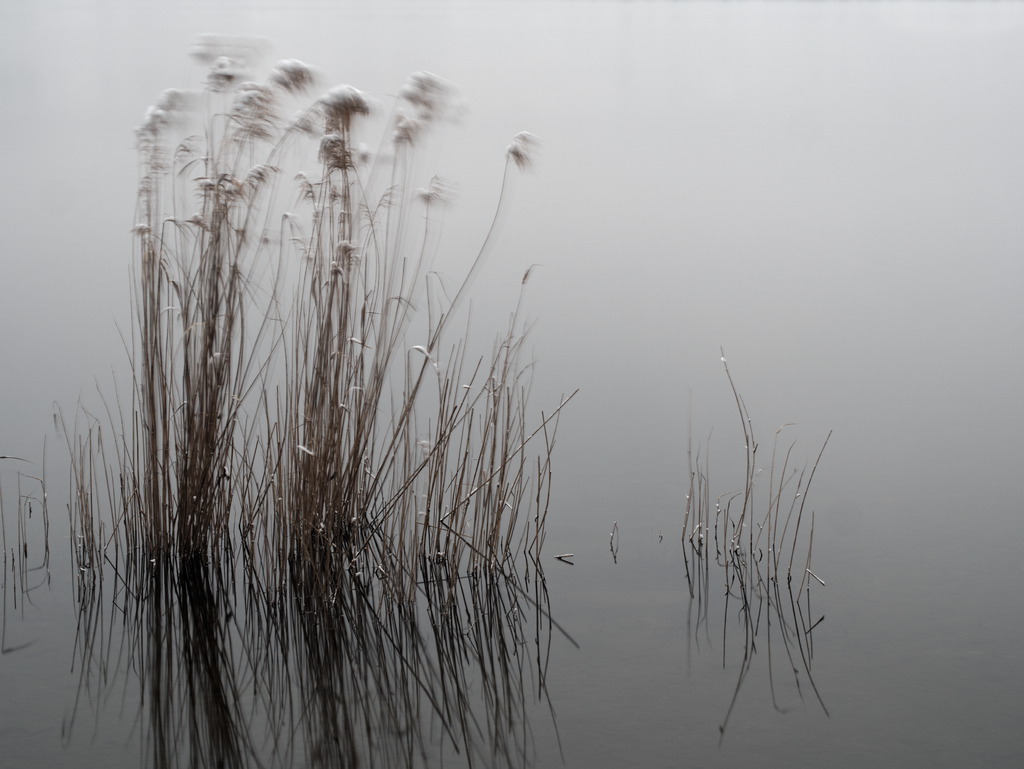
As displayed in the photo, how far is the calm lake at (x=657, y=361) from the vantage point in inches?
70.2

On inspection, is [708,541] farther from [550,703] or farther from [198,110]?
[198,110]

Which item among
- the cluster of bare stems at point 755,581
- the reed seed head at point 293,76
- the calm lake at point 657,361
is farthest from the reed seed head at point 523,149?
the cluster of bare stems at point 755,581

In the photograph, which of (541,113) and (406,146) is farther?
(541,113)

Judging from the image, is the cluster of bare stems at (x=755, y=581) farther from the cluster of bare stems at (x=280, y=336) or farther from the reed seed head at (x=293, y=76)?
the reed seed head at (x=293, y=76)

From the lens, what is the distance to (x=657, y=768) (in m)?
1.61

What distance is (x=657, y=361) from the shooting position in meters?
5.17

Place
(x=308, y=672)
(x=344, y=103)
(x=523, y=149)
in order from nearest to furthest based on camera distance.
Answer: (x=344, y=103) → (x=308, y=672) → (x=523, y=149)

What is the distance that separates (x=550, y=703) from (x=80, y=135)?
29.0ft

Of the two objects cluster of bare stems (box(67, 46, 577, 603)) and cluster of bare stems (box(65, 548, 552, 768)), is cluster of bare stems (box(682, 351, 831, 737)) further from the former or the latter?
cluster of bare stems (box(67, 46, 577, 603))

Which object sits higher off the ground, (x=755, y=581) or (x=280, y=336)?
(x=280, y=336)

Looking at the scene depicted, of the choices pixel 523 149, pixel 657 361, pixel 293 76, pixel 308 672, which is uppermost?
pixel 293 76

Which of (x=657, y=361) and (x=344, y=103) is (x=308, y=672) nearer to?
(x=344, y=103)

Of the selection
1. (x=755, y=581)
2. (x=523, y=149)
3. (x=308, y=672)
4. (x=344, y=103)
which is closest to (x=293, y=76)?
(x=344, y=103)

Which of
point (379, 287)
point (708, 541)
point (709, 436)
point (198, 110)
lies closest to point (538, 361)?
point (709, 436)
